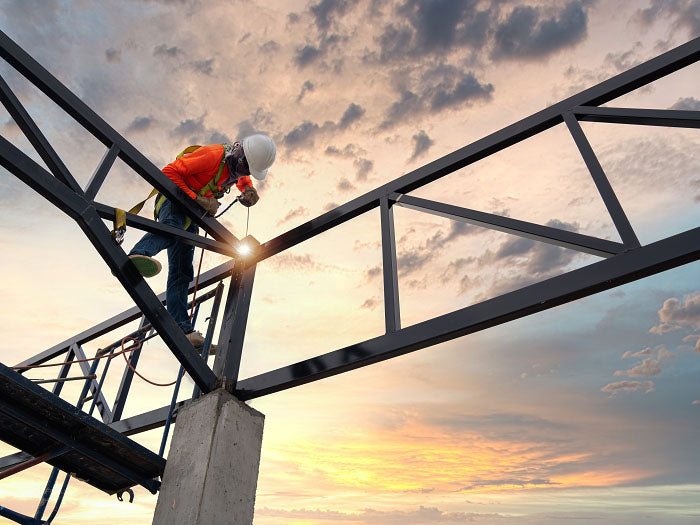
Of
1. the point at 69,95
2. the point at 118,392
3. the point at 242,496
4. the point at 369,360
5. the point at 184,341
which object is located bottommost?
the point at 242,496

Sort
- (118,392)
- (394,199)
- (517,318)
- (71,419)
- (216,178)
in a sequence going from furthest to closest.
Result: (118,392) < (216,178) < (394,199) < (71,419) < (517,318)

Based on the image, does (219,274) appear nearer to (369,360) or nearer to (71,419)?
(71,419)

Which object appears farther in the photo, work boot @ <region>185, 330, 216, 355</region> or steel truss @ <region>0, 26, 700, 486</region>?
work boot @ <region>185, 330, 216, 355</region>

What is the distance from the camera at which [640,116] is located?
3836 mm

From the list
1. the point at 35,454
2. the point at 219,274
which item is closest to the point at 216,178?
the point at 219,274

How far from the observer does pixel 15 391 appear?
13.4ft

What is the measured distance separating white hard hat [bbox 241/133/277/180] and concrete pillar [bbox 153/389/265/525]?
8.90 ft

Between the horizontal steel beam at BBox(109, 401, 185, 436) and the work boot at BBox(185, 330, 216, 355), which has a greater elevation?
the work boot at BBox(185, 330, 216, 355)

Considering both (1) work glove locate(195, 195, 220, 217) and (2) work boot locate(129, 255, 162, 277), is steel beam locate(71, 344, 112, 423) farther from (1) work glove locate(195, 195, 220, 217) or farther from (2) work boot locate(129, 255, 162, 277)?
(1) work glove locate(195, 195, 220, 217)

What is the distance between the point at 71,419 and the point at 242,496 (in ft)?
5.28

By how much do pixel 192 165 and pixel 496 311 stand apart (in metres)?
3.55

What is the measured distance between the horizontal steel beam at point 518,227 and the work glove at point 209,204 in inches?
79.3

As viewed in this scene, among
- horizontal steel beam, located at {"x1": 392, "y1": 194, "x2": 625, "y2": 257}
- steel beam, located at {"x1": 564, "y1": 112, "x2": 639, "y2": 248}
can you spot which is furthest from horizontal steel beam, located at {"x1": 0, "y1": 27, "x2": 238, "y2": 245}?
steel beam, located at {"x1": 564, "y1": 112, "x2": 639, "y2": 248}

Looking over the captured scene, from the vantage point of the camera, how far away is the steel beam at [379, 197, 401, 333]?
422cm
